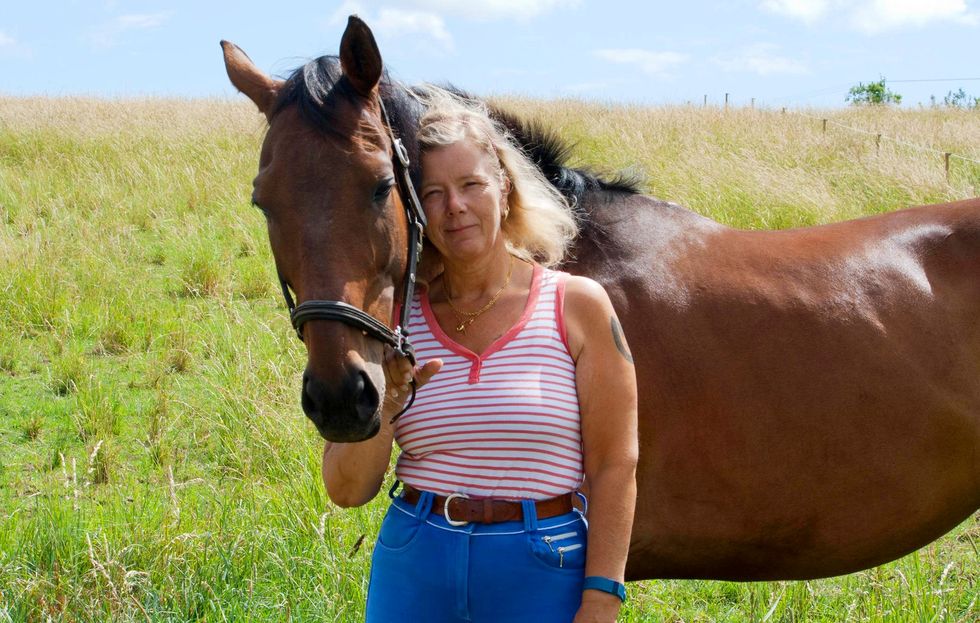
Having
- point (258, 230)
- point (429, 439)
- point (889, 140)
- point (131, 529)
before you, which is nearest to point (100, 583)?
point (131, 529)

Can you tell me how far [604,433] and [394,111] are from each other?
35.7 inches

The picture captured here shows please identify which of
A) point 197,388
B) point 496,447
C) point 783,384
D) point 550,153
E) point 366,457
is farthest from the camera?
point 197,388

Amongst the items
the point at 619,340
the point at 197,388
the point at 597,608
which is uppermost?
the point at 619,340

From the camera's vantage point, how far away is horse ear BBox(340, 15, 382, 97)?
1.85 meters

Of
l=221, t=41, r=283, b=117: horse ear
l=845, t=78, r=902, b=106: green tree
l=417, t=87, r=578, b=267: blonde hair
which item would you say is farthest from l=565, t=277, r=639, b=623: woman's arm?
l=845, t=78, r=902, b=106: green tree

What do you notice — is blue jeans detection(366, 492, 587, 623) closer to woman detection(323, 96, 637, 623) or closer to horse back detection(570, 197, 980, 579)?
woman detection(323, 96, 637, 623)

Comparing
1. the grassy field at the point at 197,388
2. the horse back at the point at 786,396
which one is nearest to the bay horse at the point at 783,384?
the horse back at the point at 786,396

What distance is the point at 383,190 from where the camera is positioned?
178 cm

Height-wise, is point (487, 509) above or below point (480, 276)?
below

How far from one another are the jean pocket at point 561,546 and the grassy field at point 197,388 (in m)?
0.92

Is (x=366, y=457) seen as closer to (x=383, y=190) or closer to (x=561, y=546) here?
(x=561, y=546)

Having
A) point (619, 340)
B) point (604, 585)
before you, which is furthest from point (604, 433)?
point (604, 585)

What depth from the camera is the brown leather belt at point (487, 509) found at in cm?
166

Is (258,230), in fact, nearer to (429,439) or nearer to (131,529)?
(131,529)
